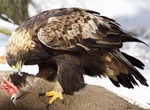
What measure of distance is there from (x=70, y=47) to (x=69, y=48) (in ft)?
0.04

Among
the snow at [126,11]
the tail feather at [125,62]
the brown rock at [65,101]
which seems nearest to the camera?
the brown rock at [65,101]

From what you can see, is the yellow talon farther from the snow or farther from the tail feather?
the snow

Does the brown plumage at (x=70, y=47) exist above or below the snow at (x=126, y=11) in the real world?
above

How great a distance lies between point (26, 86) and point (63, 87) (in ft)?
1.08

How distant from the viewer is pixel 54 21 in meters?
5.25

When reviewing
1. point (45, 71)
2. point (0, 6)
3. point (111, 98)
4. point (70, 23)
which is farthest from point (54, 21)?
point (0, 6)

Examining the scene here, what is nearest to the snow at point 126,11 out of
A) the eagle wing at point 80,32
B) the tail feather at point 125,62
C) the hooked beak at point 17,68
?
the tail feather at point 125,62

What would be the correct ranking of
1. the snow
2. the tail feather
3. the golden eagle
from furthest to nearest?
1. the snow
2. the tail feather
3. the golden eagle

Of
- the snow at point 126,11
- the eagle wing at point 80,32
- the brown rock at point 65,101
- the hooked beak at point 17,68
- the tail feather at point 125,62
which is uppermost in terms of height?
the eagle wing at point 80,32

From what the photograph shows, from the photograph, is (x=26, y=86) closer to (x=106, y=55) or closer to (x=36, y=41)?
(x=36, y=41)

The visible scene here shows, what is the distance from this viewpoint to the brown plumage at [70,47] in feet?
16.8

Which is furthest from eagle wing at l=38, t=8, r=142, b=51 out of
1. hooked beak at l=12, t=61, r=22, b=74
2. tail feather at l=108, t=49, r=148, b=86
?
hooked beak at l=12, t=61, r=22, b=74

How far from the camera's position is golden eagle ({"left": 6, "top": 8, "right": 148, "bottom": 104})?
512 cm

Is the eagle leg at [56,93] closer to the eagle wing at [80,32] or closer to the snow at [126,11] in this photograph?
the eagle wing at [80,32]
